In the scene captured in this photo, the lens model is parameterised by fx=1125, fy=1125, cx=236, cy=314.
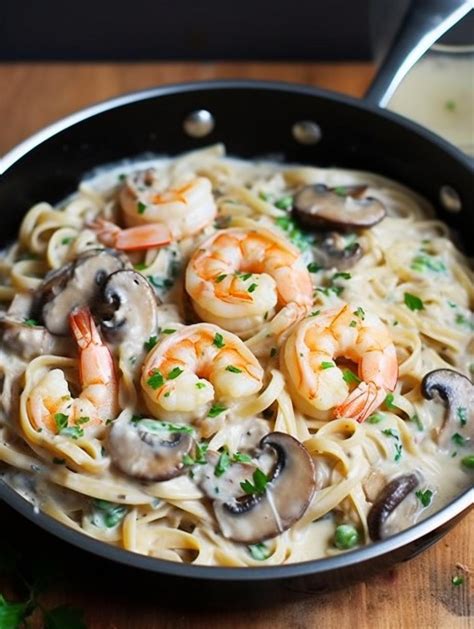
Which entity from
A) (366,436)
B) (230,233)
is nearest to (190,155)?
(230,233)

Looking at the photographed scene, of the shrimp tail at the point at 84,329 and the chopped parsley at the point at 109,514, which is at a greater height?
the shrimp tail at the point at 84,329

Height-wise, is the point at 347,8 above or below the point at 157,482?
above

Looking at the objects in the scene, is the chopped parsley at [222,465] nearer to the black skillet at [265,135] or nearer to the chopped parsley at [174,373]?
the chopped parsley at [174,373]

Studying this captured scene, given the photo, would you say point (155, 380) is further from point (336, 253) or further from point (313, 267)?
point (336, 253)

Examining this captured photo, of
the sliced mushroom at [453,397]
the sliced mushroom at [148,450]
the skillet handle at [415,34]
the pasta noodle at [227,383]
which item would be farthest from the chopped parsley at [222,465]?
the skillet handle at [415,34]

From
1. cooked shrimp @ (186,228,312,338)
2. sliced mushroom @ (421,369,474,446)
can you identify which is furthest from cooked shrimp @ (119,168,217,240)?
→ sliced mushroom @ (421,369,474,446)

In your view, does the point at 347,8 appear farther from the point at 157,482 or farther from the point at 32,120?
the point at 157,482

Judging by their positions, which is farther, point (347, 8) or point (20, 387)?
point (347, 8)
